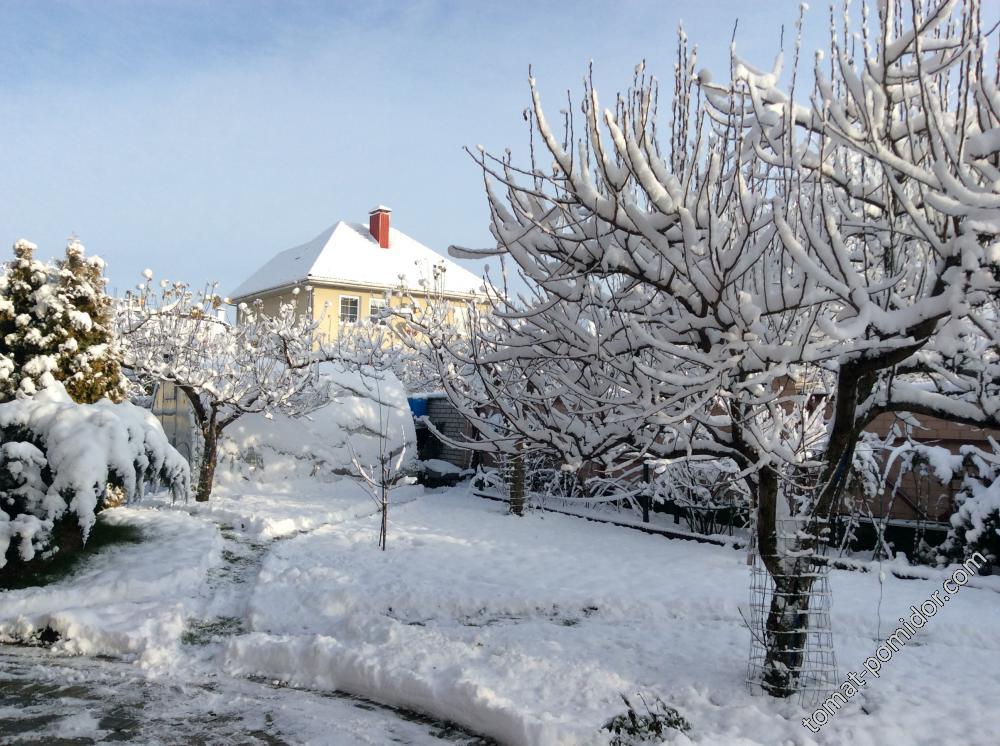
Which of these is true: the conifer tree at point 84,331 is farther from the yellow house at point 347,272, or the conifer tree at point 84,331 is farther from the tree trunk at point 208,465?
the yellow house at point 347,272

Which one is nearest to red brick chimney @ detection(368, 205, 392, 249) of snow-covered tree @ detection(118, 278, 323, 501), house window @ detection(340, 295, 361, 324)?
house window @ detection(340, 295, 361, 324)

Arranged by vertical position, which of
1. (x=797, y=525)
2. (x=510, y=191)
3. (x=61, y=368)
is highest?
(x=510, y=191)

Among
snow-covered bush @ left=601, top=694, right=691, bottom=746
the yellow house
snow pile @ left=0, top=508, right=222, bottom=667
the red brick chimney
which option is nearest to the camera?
snow-covered bush @ left=601, top=694, right=691, bottom=746

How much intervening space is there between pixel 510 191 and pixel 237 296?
34.4 m

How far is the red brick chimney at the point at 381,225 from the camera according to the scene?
35.0m

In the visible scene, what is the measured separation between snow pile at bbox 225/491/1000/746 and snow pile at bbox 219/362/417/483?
20.2 feet

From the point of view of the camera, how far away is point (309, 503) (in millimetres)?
14039

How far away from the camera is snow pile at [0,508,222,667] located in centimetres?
651

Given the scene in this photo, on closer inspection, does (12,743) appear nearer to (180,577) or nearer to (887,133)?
(180,577)

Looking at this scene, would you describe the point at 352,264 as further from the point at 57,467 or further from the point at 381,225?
the point at 57,467

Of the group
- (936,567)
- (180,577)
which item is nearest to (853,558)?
(936,567)

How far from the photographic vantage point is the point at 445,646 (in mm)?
5938

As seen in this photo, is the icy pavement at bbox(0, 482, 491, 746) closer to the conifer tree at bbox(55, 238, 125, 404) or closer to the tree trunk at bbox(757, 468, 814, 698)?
the tree trunk at bbox(757, 468, 814, 698)

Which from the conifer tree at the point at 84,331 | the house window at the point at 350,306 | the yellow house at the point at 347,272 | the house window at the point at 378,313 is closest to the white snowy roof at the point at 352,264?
the yellow house at the point at 347,272
